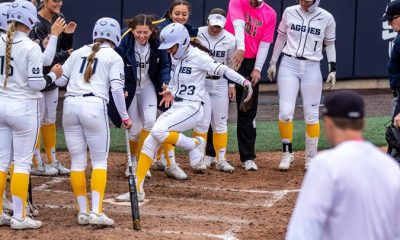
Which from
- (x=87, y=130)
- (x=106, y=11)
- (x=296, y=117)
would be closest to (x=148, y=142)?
(x=87, y=130)

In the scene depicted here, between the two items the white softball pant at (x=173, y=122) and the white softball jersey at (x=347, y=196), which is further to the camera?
the white softball pant at (x=173, y=122)

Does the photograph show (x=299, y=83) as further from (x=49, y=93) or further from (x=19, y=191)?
(x=19, y=191)

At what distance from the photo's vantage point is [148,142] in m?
7.91

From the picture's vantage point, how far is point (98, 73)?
696 centimetres

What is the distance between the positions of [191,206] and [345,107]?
4424 mm

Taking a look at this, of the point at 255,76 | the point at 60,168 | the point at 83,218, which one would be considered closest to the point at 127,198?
the point at 83,218

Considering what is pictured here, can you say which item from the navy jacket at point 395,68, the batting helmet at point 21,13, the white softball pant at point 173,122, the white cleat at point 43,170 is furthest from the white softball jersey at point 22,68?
the navy jacket at point 395,68

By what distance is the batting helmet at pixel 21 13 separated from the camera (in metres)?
6.61

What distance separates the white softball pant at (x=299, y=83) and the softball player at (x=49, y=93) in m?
2.49

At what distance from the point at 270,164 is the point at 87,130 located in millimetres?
3769

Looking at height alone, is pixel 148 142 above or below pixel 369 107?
above

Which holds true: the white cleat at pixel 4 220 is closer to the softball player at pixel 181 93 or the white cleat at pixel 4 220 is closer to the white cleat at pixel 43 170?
the softball player at pixel 181 93

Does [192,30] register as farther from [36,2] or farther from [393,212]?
[393,212]

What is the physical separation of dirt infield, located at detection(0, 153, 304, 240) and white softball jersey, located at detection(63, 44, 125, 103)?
1.16 m
